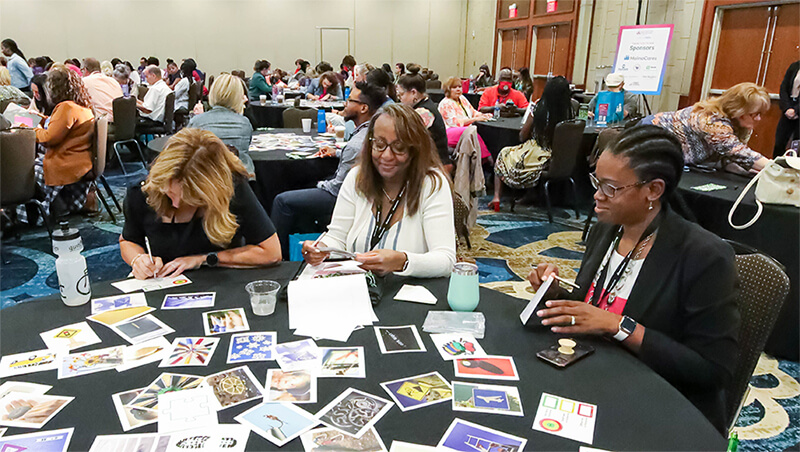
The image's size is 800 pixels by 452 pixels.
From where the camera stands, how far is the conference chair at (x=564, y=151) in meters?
4.57

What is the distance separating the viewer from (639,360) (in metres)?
1.29

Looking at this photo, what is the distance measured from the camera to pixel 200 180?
1.78 metres

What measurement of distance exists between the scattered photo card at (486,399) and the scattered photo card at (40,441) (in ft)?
2.48

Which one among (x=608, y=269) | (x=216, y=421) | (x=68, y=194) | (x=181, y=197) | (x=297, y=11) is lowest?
(x=68, y=194)

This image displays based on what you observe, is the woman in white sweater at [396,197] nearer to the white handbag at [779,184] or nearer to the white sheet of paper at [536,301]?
the white sheet of paper at [536,301]

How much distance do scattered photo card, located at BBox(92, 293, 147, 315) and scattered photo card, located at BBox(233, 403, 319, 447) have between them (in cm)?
68

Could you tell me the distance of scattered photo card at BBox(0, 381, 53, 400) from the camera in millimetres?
1113

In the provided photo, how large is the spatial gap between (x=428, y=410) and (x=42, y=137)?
421cm

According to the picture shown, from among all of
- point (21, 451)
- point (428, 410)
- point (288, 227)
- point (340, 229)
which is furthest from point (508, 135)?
point (21, 451)

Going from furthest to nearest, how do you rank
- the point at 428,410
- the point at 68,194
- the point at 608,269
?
the point at 68,194, the point at 608,269, the point at 428,410

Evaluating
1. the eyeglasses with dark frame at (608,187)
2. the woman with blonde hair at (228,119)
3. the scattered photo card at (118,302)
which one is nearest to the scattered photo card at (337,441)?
the scattered photo card at (118,302)

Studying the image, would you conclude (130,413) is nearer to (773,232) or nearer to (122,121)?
(773,232)

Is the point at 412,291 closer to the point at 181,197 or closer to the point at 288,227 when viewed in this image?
the point at 181,197

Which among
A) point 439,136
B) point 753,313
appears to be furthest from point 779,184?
point 439,136
